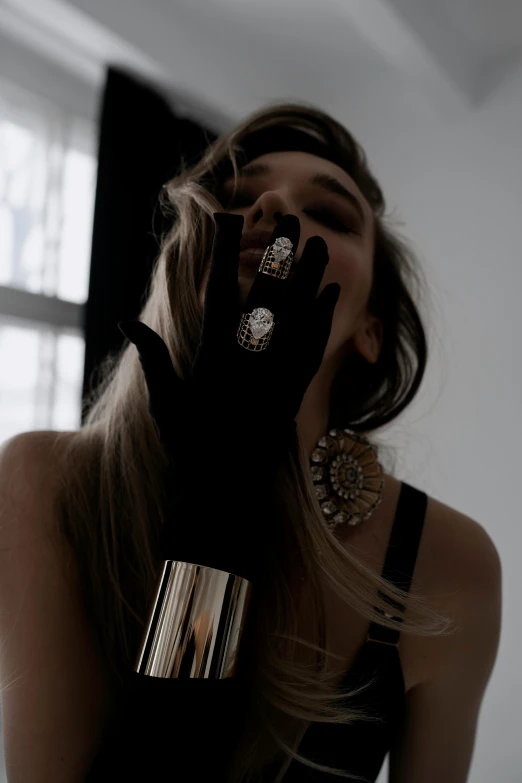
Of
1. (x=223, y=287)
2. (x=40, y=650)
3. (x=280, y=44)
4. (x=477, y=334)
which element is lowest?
(x=40, y=650)

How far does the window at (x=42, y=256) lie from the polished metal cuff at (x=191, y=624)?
116 cm

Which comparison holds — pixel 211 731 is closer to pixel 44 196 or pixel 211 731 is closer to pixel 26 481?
pixel 26 481

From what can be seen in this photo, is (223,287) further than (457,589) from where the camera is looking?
No

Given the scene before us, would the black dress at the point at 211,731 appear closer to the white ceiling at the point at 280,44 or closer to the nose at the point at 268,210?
the nose at the point at 268,210

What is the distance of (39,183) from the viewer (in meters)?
1.58

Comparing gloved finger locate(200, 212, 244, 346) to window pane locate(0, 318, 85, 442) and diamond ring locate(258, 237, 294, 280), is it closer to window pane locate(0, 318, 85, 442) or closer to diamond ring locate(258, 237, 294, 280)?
diamond ring locate(258, 237, 294, 280)

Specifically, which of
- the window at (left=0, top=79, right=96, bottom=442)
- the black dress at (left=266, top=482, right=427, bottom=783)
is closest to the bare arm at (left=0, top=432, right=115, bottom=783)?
the black dress at (left=266, top=482, right=427, bottom=783)

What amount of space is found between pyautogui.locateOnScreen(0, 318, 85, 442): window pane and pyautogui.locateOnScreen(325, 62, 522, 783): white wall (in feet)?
3.08

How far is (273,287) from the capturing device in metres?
0.53

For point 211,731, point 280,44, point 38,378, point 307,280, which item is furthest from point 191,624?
point 280,44

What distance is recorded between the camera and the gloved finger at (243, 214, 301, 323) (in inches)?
20.6

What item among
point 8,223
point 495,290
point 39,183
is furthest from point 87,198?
point 495,290

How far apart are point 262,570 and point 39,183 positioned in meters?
1.40

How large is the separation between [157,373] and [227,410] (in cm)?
7
